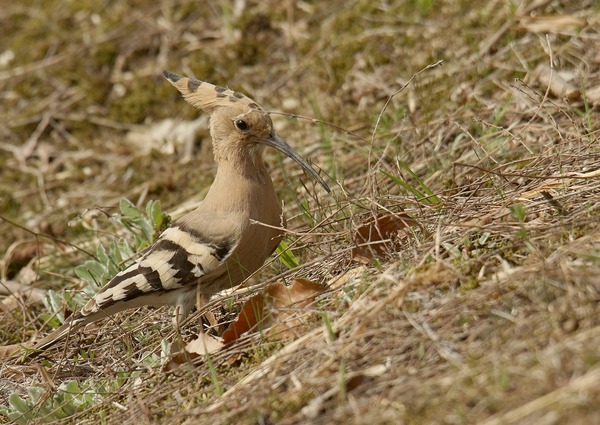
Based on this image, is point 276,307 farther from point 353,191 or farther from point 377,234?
point 353,191

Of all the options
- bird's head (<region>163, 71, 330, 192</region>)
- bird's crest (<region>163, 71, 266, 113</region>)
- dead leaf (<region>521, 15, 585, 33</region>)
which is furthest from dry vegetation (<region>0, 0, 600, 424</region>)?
bird's crest (<region>163, 71, 266, 113</region>)

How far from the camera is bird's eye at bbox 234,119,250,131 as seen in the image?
142 inches

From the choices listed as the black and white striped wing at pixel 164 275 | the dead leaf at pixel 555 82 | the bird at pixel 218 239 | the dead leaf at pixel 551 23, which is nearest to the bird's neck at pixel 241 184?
the bird at pixel 218 239

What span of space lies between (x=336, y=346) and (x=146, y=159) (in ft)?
10.3

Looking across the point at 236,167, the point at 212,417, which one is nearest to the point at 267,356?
the point at 212,417

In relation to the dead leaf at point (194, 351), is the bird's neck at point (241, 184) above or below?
above

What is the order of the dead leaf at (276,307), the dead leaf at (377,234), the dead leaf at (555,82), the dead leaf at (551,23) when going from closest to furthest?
the dead leaf at (276,307) → the dead leaf at (377,234) → the dead leaf at (555,82) → the dead leaf at (551,23)

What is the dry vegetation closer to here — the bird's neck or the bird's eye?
the bird's neck

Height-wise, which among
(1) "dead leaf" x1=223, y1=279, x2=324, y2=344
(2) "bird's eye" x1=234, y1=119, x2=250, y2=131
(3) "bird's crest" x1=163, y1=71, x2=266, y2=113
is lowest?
(1) "dead leaf" x1=223, y1=279, x2=324, y2=344

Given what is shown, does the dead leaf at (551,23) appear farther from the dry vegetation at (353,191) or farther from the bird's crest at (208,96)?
the bird's crest at (208,96)

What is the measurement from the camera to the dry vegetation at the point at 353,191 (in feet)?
7.61

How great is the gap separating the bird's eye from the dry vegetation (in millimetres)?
355

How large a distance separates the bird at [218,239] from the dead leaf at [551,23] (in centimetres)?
183

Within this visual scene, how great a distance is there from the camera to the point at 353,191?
426 cm
